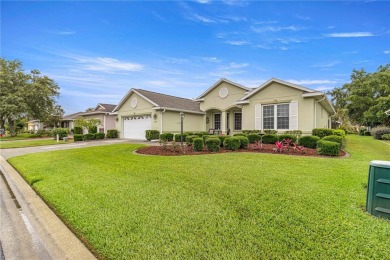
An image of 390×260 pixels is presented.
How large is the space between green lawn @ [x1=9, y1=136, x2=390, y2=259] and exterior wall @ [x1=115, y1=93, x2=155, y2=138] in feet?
42.0

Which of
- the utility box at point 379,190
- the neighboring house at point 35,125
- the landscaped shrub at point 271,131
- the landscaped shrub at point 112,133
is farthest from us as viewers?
the neighboring house at point 35,125

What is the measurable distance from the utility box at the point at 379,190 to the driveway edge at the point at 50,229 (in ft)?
14.4

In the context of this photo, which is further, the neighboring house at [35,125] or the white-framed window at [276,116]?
the neighboring house at [35,125]

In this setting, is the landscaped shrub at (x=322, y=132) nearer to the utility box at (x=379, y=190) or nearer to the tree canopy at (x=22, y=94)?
the utility box at (x=379, y=190)

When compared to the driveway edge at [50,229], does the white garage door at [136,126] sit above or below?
above

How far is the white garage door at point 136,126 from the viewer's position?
1983 cm

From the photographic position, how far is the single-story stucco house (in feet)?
44.2

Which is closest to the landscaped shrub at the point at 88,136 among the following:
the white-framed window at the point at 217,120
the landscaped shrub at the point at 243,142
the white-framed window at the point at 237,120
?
the white-framed window at the point at 217,120

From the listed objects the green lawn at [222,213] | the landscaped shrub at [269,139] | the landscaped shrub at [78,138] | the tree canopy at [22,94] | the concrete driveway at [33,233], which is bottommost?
the concrete driveway at [33,233]

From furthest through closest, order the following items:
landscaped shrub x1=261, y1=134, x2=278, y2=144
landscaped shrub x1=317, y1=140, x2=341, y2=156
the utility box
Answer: landscaped shrub x1=261, y1=134, x2=278, y2=144 < landscaped shrub x1=317, y1=140, x2=341, y2=156 < the utility box

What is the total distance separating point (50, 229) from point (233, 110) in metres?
17.9

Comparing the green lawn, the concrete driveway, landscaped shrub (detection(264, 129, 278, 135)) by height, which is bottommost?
the concrete driveway

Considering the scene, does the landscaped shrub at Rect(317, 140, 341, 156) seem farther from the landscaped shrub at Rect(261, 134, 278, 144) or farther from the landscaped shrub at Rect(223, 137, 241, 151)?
the landscaped shrub at Rect(223, 137, 241, 151)

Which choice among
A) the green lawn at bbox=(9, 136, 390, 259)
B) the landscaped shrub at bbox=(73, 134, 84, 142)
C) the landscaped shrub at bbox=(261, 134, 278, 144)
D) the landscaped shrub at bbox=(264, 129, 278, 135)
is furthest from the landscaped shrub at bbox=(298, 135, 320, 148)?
the landscaped shrub at bbox=(73, 134, 84, 142)
